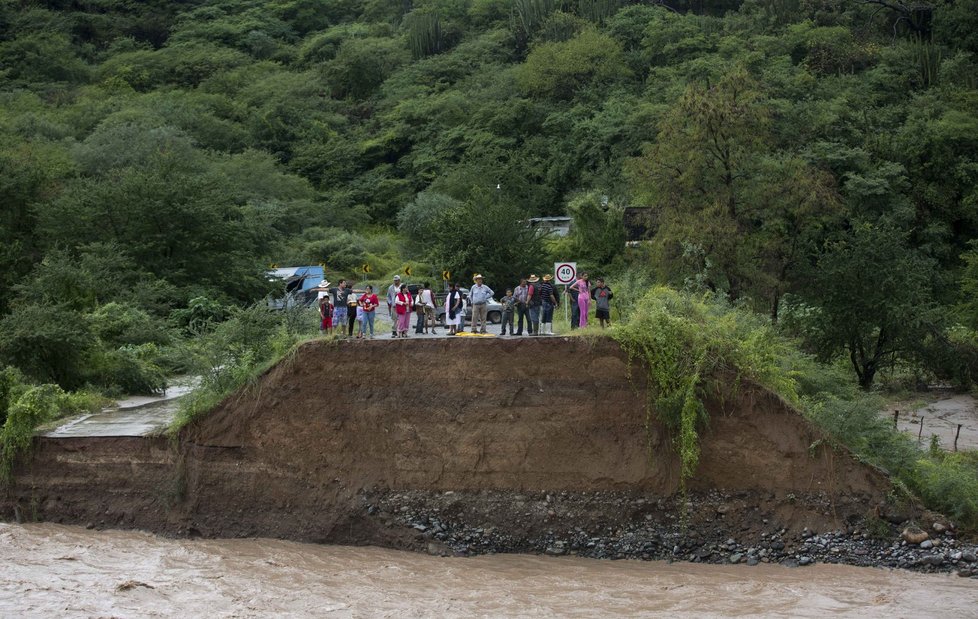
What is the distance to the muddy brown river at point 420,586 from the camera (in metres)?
17.5

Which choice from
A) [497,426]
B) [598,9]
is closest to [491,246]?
[497,426]

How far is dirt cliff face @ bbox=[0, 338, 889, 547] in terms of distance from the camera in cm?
2059

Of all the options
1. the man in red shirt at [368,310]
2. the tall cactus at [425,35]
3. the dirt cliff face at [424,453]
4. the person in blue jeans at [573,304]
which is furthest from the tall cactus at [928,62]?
the dirt cliff face at [424,453]

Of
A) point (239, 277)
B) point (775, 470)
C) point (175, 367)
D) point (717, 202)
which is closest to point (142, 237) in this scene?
point (239, 277)

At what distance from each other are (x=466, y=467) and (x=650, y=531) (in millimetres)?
3874

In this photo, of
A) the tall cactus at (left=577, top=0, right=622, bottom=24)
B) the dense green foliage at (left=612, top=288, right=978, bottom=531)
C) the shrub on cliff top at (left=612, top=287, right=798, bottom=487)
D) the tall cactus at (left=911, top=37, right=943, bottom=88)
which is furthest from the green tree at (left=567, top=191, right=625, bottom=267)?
the tall cactus at (left=577, top=0, right=622, bottom=24)

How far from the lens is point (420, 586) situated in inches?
753

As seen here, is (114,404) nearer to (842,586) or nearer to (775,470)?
(775,470)

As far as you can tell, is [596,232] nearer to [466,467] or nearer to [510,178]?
[510,178]

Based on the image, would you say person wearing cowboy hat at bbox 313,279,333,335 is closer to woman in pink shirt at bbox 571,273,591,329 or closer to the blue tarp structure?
woman in pink shirt at bbox 571,273,591,329

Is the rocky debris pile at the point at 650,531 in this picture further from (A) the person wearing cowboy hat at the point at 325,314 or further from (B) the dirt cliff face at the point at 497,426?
(A) the person wearing cowboy hat at the point at 325,314

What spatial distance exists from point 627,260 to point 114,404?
23.2 meters

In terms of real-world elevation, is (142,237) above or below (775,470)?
above

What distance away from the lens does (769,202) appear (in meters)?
34.2
